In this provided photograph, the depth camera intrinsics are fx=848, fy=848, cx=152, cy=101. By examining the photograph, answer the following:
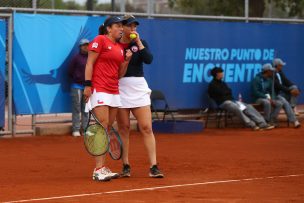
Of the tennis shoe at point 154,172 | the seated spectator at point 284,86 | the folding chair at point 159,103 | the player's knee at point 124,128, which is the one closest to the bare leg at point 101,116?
the player's knee at point 124,128

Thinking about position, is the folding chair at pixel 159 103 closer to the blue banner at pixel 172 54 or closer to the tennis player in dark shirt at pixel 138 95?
the blue banner at pixel 172 54

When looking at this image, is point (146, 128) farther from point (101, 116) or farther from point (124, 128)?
point (101, 116)

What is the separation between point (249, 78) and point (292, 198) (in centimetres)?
1091

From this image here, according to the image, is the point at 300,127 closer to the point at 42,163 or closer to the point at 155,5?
the point at 155,5

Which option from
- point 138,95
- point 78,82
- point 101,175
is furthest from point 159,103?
point 101,175

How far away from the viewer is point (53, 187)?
923 centimetres

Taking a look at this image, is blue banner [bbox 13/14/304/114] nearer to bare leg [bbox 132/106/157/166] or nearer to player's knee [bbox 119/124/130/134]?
player's knee [bbox 119/124/130/134]

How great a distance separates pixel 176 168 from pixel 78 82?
4.99m

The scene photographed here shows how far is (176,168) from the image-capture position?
36.7ft

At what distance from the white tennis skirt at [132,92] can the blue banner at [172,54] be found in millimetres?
5773

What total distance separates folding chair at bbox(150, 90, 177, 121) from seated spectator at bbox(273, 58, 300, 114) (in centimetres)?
286

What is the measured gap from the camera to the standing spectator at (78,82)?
615 inches

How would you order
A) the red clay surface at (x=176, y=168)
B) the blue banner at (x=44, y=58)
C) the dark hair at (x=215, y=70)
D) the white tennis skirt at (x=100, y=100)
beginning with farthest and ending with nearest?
the dark hair at (x=215, y=70)
the blue banner at (x=44, y=58)
the white tennis skirt at (x=100, y=100)
the red clay surface at (x=176, y=168)

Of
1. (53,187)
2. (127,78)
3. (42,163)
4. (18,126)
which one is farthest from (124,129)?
(18,126)
